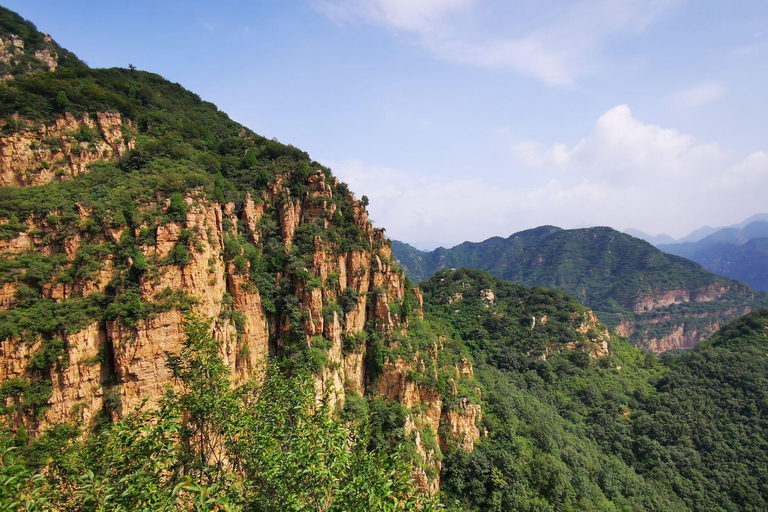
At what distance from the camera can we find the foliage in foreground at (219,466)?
25.7ft

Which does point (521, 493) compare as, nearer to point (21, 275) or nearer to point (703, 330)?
point (21, 275)

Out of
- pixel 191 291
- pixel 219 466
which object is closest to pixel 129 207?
pixel 191 291

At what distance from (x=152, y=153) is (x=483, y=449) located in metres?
47.0

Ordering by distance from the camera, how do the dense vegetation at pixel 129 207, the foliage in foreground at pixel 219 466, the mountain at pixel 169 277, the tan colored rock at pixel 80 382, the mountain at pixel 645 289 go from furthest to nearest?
the mountain at pixel 645 289 → the dense vegetation at pixel 129 207 → the tan colored rock at pixel 80 382 → the mountain at pixel 169 277 → the foliage in foreground at pixel 219 466

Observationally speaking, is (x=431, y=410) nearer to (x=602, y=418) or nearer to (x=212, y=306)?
(x=212, y=306)

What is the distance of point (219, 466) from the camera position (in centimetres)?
1152

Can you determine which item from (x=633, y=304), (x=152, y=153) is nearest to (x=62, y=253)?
(x=152, y=153)

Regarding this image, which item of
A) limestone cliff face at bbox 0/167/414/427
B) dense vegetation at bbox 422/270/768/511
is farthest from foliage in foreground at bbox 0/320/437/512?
dense vegetation at bbox 422/270/768/511

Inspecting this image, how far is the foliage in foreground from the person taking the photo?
7.82m

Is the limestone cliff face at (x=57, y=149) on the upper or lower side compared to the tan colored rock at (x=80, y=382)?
upper

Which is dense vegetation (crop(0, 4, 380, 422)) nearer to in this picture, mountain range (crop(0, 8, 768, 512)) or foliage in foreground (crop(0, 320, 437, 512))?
mountain range (crop(0, 8, 768, 512))

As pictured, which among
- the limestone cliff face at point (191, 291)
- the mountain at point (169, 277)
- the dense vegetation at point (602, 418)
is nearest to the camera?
the mountain at point (169, 277)

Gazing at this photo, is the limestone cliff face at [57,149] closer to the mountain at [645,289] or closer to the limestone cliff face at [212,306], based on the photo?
the limestone cliff face at [212,306]

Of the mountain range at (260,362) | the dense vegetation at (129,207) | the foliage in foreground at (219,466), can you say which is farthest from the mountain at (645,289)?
the foliage in foreground at (219,466)
